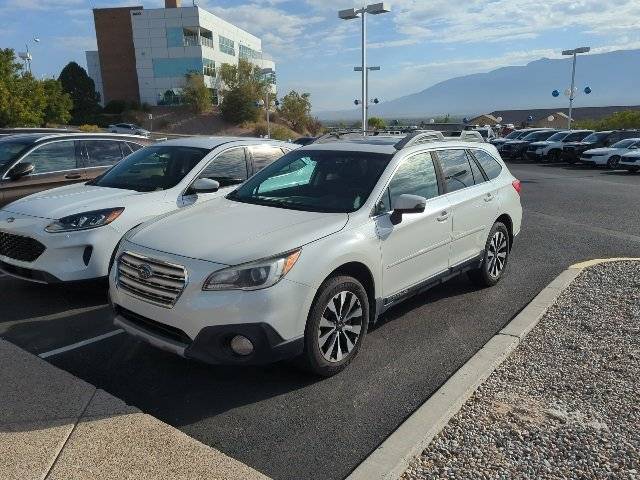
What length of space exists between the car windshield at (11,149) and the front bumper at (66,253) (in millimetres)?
2461

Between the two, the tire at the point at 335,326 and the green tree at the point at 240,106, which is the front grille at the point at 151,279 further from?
the green tree at the point at 240,106

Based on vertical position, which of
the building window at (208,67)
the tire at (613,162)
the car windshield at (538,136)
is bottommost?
the tire at (613,162)

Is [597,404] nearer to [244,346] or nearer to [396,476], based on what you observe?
[396,476]

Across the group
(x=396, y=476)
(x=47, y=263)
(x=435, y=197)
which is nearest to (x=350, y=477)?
(x=396, y=476)

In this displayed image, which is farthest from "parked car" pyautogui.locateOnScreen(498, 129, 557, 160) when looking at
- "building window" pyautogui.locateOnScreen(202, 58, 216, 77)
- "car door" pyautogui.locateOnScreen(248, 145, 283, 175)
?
"building window" pyautogui.locateOnScreen(202, 58, 216, 77)

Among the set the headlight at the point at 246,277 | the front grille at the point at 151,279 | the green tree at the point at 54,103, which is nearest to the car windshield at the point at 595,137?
the headlight at the point at 246,277

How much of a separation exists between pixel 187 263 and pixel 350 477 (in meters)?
1.64

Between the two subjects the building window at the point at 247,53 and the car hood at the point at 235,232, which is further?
the building window at the point at 247,53

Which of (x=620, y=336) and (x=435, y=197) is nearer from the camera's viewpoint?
(x=620, y=336)

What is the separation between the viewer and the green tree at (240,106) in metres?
60.5

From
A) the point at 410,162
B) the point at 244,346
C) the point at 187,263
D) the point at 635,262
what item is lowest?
the point at 635,262

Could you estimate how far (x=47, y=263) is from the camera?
515 centimetres

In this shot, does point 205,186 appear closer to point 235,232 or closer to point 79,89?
point 235,232

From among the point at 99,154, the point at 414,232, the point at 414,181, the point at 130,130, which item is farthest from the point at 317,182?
the point at 130,130
